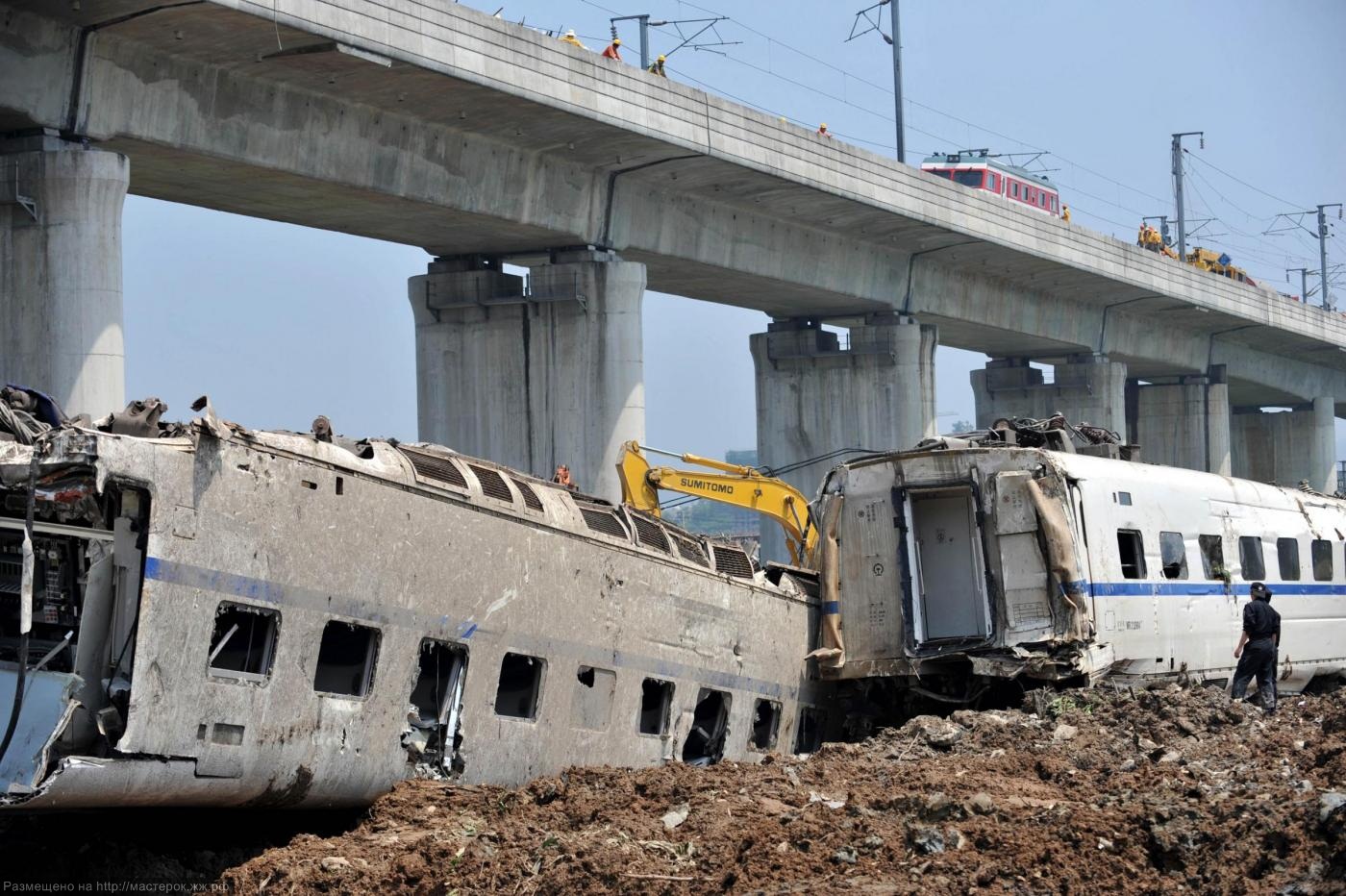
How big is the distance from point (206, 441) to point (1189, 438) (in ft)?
174

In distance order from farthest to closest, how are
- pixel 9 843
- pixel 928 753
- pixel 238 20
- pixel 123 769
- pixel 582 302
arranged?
pixel 582 302 → pixel 238 20 → pixel 928 753 → pixel 9 843 → pixel 123 769

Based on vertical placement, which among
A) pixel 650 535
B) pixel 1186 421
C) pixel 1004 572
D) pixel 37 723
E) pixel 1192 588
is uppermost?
pixel 1186 421

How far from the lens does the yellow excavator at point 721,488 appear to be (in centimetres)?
2084

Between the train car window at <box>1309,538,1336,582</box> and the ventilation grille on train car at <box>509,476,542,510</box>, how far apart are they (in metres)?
13.4

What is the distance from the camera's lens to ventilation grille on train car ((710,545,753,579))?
1658 centimetres

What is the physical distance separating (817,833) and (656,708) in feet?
15.1

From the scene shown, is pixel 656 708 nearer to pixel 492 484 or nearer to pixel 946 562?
pixel 492 484

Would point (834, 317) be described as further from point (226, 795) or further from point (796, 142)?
point (226, 795)

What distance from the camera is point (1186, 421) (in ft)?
197

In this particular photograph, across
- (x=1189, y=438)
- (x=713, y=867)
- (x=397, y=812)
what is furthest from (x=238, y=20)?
(x=1189, y=438)

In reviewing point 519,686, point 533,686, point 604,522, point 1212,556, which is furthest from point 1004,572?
point 519,686

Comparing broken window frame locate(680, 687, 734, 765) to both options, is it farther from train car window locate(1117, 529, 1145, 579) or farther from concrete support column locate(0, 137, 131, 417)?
concrete support column locate(0, 137, 131, 417)

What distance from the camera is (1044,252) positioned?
138 feet

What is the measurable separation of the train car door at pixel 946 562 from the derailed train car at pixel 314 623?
13.0ft
